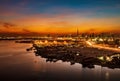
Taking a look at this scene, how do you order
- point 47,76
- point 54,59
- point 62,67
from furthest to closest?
Result: point 54,59 < point 62,67 < point 47,76

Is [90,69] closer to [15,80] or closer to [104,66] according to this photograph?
[104,66]

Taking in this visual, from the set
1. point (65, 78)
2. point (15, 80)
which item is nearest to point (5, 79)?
point (15, 80)

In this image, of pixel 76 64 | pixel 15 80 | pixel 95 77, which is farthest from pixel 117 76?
pixel 15 80

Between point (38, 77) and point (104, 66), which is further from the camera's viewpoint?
point (104, 66)

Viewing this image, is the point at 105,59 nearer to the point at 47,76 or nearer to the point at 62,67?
the point at 62,67

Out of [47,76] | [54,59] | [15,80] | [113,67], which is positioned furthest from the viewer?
[54,59]

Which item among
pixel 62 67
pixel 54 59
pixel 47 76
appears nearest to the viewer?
pixel 47 76

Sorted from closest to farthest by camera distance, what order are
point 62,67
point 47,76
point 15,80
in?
point 15,80, point 47,76, point 62,67

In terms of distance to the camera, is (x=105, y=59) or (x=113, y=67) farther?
(x=105, y=59)

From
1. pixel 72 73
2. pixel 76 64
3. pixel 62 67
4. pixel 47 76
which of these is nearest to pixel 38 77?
pixel 47 76
